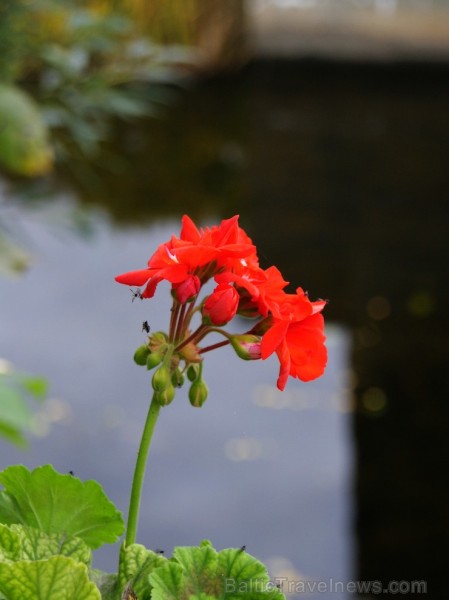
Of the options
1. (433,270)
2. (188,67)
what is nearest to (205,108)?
(188,67)

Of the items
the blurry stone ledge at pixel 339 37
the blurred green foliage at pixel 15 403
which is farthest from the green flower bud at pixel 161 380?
the blurry stone ledge at pixel 339 37

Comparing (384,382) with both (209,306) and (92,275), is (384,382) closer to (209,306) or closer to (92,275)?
(92,275)

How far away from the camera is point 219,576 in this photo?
48 centimetres

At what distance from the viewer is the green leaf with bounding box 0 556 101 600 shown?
1.44ft

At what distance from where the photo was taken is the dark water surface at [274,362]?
1917 mm

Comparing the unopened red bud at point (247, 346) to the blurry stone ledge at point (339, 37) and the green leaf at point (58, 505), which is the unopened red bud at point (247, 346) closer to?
the green leaf at point (58, 505)

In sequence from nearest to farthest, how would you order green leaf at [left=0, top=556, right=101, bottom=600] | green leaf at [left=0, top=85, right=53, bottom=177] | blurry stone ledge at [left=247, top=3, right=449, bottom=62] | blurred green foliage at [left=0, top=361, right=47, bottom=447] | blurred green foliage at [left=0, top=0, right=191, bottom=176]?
green leaf at [left=0, top=556, right=101, bottom=600] < blurred green foliage at [left=0, top=361, right=47, bottom=447] < blurred green foliage at [left=0, top=0, right=191, bottom=176] < green leaf at [left=0, top=85, right=53, bottom=177] < blurry stone ledge at [left=247, top=3, right=449, bottom=62]

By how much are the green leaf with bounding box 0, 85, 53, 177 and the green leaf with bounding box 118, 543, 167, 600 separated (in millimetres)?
1450

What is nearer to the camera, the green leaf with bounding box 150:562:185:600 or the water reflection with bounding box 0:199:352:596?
the green leaf with bounding box 150:562:185:600

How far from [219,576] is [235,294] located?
0.13 metres

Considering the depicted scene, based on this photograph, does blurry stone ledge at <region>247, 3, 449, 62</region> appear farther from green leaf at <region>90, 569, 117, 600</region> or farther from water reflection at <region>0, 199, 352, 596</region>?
green leaf at <region>90, 569, 117, 600</region>

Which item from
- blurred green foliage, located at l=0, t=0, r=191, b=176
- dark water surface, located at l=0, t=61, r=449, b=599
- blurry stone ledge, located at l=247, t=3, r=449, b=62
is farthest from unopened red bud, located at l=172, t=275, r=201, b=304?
blurry stone ledge, located at l=247, t=3, r=449, b=62

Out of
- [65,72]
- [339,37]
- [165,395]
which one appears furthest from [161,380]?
[339,37]

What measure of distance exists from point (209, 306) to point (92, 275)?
2.51m
